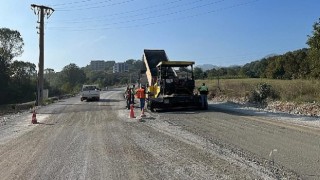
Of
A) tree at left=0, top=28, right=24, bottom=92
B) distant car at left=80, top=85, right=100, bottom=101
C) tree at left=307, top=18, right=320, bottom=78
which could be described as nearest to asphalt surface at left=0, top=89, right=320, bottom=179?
tree at left=307, top=18, right=320, bottom=78

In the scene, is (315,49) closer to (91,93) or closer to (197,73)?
(197,73)

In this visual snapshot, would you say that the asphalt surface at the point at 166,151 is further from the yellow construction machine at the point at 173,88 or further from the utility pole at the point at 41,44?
the utility pole at the point at 41,44

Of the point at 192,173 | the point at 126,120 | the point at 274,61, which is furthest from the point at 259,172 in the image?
the point at 274,61

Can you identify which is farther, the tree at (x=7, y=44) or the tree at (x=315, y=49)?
the tree at (x=7, y=44)

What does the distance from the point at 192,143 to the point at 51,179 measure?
484 centimetres

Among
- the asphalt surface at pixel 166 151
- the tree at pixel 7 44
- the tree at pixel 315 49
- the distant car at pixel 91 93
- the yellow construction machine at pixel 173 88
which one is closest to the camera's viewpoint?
the asphalt surface at pixel 166 151

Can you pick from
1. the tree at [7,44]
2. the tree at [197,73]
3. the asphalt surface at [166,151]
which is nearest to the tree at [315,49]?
the tree at [197,73]

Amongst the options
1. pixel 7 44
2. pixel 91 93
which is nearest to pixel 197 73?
pixel 91 93

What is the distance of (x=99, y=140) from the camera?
41.7ft

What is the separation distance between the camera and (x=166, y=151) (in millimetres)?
10422

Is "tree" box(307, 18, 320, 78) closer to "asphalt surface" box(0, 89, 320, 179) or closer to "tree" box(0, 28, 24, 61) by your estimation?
"asphalt surface" box(0, 89, 320, 179)

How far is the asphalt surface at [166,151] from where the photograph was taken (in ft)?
26.5

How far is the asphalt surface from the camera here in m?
8.09

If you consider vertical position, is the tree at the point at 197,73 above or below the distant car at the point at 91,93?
above
